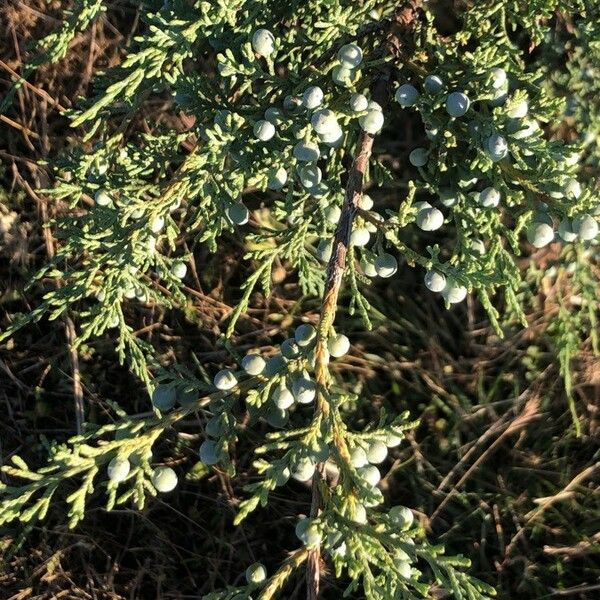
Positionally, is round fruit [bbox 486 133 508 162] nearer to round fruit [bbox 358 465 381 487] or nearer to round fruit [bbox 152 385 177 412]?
round fruit [bbox 358 465 381 487]

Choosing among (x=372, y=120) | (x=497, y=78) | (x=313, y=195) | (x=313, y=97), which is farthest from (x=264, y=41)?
(x=497, y=78)

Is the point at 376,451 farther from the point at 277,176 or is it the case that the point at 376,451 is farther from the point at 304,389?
the point at 277,176

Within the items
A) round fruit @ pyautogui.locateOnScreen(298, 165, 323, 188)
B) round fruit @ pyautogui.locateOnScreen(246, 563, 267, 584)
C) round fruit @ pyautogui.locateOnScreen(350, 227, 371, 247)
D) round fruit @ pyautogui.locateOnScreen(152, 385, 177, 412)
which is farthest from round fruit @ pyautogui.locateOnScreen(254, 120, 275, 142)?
round fruit @ pyautogui.locateOnScreen(246, 563, 267, 584)

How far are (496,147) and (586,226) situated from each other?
0.30 metres

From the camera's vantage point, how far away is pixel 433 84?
190 centimetres

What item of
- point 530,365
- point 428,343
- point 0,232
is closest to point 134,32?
point 0,232

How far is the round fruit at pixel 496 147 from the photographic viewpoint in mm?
1738

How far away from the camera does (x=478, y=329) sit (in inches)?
125

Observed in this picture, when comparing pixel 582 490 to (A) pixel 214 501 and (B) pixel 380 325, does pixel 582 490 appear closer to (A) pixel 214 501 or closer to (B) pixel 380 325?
(B) pixel 380 325

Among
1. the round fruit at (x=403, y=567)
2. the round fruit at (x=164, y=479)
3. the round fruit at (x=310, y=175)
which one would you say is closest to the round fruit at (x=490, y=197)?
the round fruit at (x=310, y=175)

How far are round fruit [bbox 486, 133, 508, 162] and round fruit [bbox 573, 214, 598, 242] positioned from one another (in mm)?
251

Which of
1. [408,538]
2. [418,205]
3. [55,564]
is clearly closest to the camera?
[408,538]

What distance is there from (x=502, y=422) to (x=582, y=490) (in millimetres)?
427

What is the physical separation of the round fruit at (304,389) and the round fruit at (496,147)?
74 cm
